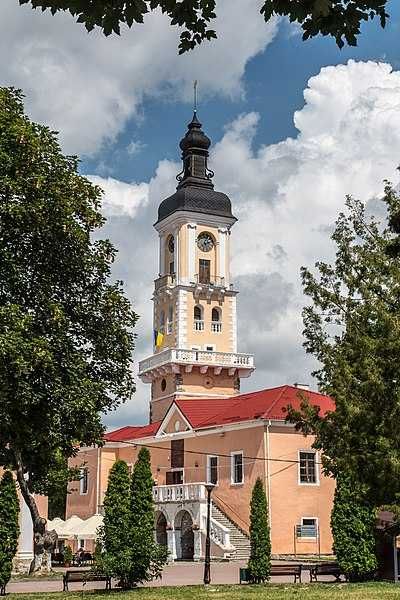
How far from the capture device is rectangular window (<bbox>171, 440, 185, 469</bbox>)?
155 ft

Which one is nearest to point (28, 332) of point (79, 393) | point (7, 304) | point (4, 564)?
point (7, 304)

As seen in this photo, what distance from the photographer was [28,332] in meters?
22.0

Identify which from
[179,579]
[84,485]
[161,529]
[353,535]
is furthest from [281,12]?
[84,485]

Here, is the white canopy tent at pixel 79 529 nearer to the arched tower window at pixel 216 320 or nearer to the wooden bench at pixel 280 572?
the wooden bench at pixel 280 572

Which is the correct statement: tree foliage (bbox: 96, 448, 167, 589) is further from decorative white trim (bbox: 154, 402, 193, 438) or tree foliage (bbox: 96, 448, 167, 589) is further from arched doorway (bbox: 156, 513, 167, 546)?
decorative white trim (bbox: 154, 402, 193, 438)

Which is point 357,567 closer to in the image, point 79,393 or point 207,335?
point 79,393

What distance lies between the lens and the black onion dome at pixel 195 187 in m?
59.5

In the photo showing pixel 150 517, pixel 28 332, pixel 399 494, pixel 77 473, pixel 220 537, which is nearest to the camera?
pixel 399 494

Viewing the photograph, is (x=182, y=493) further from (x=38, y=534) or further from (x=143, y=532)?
(x=143, y=532)

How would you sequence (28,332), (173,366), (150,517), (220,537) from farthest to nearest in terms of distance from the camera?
1. (173,366)
2. (220,537)
3. (150,517)
4. (28,332)

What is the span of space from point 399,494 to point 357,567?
29.1 feet

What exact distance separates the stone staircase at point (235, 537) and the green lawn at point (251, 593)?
1485 cm

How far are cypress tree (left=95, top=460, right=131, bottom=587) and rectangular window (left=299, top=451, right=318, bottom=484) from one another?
18003mm

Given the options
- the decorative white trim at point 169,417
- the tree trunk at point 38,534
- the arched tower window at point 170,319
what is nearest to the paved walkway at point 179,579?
the tree trunk at point 38,534
